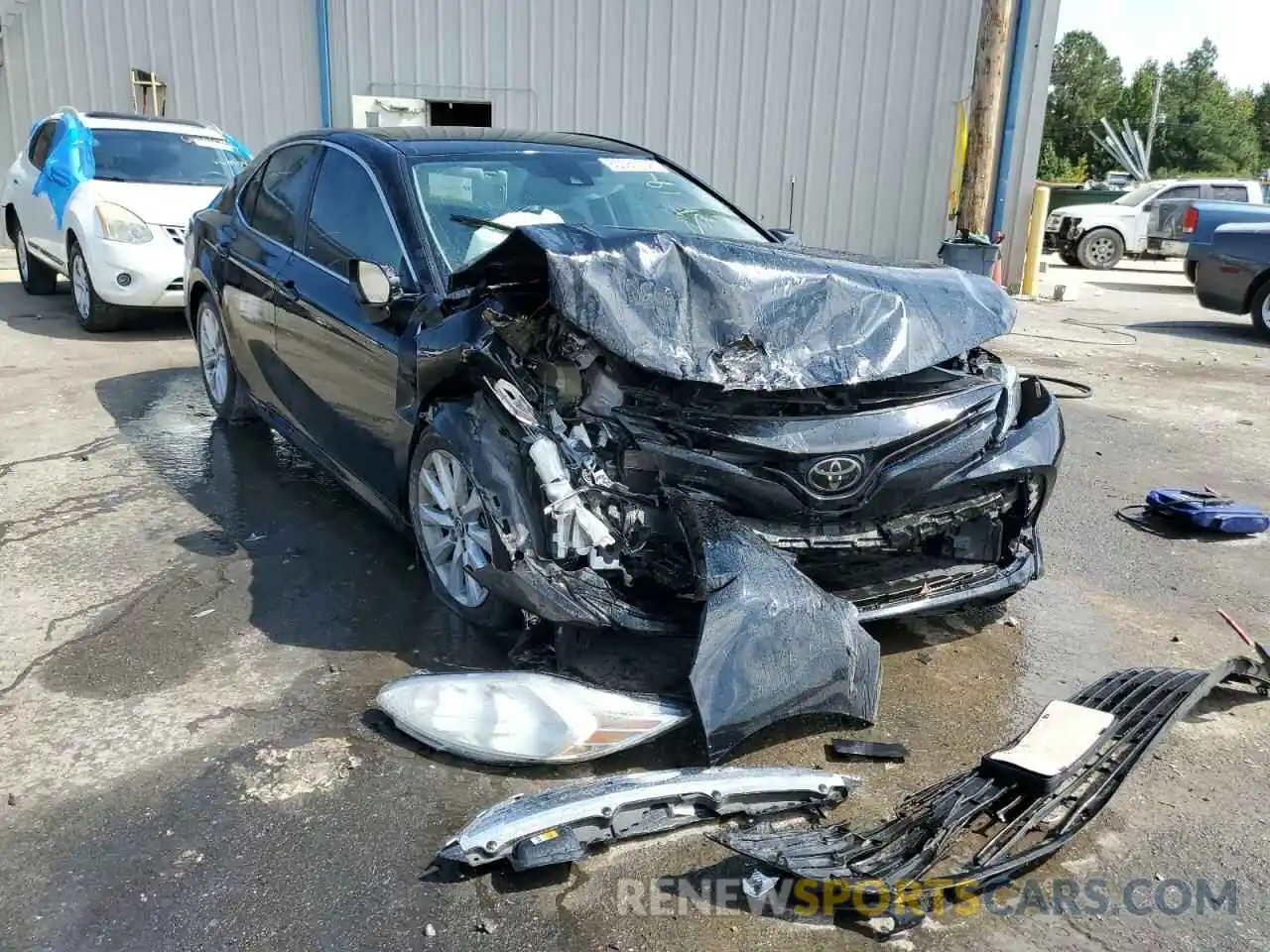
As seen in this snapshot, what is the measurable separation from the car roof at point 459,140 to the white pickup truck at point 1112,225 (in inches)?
656

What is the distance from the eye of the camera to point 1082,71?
7481cm

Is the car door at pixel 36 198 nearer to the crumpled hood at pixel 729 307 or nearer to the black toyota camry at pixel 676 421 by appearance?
the black toyota camry at pixel 676 421

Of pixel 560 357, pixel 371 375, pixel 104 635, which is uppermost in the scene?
pixel 560 357

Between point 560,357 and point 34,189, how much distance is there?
29.7ft

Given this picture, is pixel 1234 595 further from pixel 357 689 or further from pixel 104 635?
pixel 104 635

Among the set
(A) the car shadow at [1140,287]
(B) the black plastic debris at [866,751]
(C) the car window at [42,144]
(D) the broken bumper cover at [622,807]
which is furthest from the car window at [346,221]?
(A) the car shadow at [1140,287]

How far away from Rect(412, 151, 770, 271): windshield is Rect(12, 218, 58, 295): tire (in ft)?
28.0

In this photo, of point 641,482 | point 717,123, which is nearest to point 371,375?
point 641,482

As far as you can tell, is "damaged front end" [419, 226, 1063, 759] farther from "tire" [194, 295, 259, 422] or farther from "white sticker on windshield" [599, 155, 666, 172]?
"tire" [194, 295, 259, 422]

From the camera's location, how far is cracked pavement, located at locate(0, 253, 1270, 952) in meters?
2.42

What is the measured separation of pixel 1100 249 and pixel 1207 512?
52.8 ft

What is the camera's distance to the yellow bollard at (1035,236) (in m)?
13.5

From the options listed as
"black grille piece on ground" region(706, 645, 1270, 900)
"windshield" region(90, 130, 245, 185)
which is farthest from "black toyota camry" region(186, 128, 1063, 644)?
"windshield" region(90, 130, 245, 185)

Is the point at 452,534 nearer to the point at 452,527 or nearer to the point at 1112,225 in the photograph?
the point at 452,527
